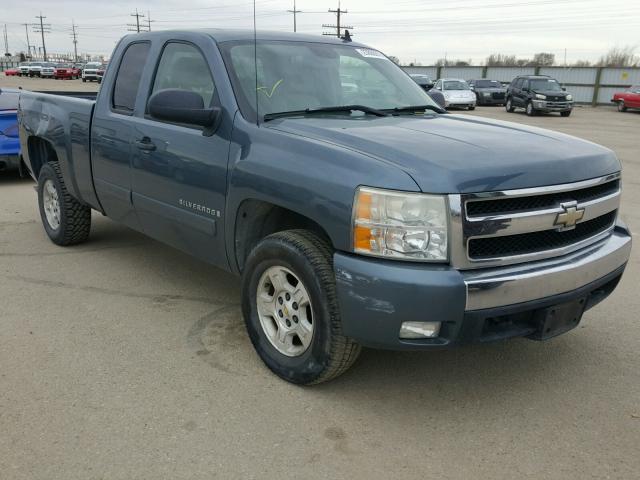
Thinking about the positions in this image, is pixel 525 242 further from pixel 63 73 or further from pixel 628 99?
pixel 63 73

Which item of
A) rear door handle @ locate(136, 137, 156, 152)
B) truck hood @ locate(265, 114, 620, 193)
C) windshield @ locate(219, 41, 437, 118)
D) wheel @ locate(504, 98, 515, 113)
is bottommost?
wheel @ locate(504, 98, 515, 113)

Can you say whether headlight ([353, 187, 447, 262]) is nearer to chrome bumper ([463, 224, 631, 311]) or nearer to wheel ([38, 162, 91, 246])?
chrome bumper ([463, 224, 631, 311])

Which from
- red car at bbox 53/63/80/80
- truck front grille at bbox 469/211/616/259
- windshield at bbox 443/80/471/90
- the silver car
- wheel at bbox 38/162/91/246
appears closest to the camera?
truck front grille at bbox 469/211/616/259

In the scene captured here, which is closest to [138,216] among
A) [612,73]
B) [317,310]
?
[317,310]

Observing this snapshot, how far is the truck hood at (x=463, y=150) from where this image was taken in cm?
268

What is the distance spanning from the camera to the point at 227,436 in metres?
2.82

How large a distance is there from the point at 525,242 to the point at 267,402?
1508mm

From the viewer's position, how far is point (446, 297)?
8.49 feet

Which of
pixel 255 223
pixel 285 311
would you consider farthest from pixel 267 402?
pixel 255 223

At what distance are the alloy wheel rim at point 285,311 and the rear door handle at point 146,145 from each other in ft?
4.37

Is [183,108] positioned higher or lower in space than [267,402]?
higher

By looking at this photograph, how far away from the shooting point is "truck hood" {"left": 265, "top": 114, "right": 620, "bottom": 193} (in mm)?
2676

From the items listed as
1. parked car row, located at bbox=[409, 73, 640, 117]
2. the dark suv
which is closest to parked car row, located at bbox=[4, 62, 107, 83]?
parked car row, located at bbox=[409, 73, 640, 117]

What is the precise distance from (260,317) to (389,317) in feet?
3.23
